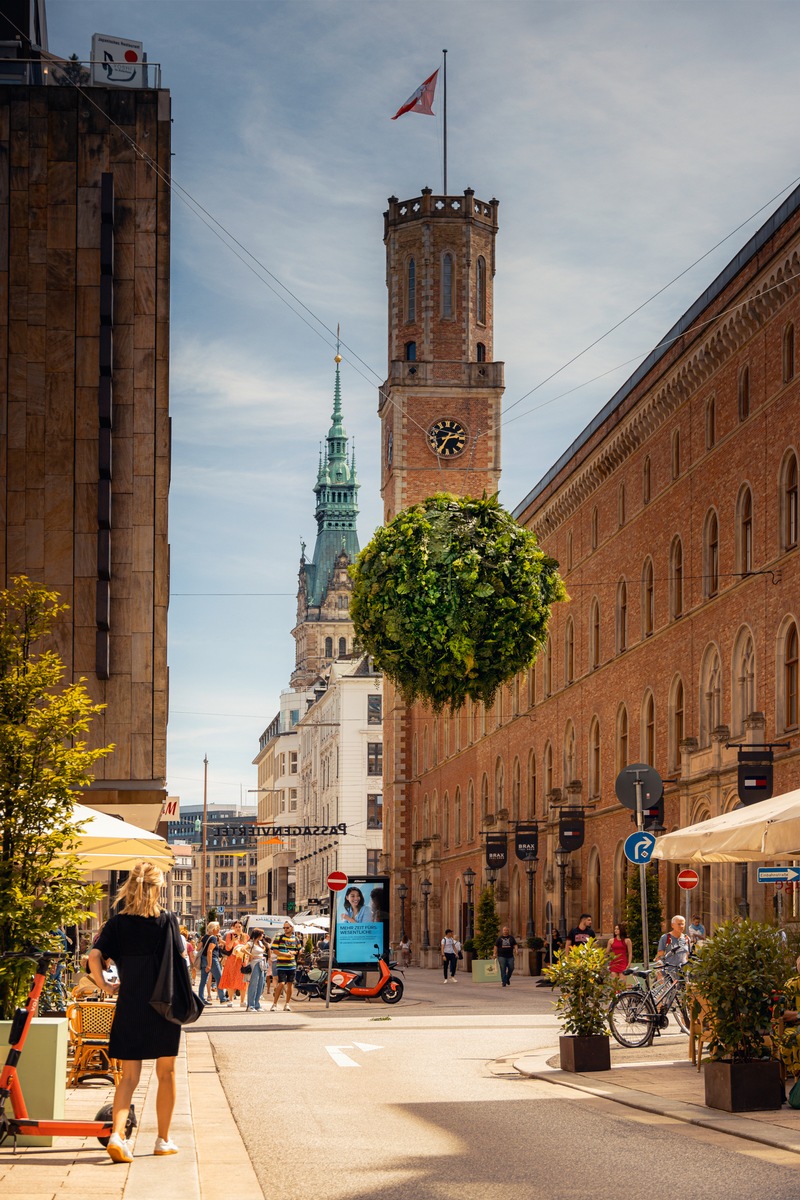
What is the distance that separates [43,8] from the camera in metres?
46.4

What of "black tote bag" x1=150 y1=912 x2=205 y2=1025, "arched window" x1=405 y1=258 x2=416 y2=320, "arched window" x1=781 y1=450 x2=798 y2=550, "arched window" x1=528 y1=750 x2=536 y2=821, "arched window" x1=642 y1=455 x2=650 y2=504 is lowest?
"black tote bag" x1=150 y1=912 x2=205 y2=1025

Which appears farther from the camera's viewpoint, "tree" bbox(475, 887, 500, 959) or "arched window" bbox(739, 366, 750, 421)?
"tree" bbox(475, 887, 500, 959)

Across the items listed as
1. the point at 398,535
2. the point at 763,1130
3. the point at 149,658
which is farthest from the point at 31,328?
the point at 763,1130

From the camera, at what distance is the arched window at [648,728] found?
4831 cm

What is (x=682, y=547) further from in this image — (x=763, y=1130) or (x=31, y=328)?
(x=763, y=1130)

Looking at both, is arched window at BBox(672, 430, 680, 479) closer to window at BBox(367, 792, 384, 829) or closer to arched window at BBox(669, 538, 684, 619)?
arched window at BBox(669, 538, 684, 619)

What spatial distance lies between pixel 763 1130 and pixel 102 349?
24.5m

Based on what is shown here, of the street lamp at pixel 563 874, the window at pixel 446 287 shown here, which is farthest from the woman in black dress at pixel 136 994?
the window at pixel 446 287

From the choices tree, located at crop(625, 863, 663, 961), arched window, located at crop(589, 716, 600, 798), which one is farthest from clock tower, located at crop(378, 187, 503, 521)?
tree, located at crop(625, 863, 663, 961)

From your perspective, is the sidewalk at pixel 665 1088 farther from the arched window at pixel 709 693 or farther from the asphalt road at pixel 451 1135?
the arched window at pixel 709 693

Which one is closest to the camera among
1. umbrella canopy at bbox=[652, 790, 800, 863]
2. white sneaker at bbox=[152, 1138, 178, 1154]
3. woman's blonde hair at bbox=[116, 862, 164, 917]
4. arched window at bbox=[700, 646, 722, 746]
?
woman's blonde hair at bbox=[116, 862, 164, 917]

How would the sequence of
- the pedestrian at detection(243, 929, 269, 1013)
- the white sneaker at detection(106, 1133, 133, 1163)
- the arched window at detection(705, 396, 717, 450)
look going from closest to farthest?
the white sneaker at detection(106, 1133, 133, 1163) < the pedestrian at detection(243, 929, 269, 1013) < the arched window at detection(705, 396, 717, 450)

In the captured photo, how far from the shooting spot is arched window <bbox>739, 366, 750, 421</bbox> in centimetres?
4091

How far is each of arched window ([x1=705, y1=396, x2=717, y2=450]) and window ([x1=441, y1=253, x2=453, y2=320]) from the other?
43135mm
